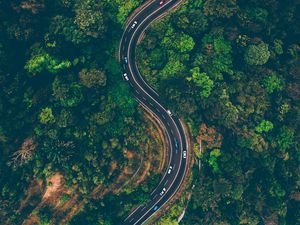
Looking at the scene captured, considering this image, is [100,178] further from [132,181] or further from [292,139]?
[292,139]

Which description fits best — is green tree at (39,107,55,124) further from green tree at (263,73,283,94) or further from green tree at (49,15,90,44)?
green tree at (263,73,283,94)

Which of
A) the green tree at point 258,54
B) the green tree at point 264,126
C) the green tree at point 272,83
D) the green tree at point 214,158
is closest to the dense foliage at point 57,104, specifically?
the green tree at point 214,158

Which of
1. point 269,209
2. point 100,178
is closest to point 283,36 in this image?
point 269,209

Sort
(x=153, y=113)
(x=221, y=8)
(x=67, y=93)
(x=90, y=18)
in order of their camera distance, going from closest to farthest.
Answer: (x=67, y=93)
(x=90, y=18)
(x=221, y=8)
(x=153, y=113)

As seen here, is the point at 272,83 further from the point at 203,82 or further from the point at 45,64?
the point at 45,64

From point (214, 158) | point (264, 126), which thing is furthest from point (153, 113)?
point (264, 126)

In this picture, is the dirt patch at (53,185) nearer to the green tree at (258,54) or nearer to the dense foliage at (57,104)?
the dense foliage at (57,104)
